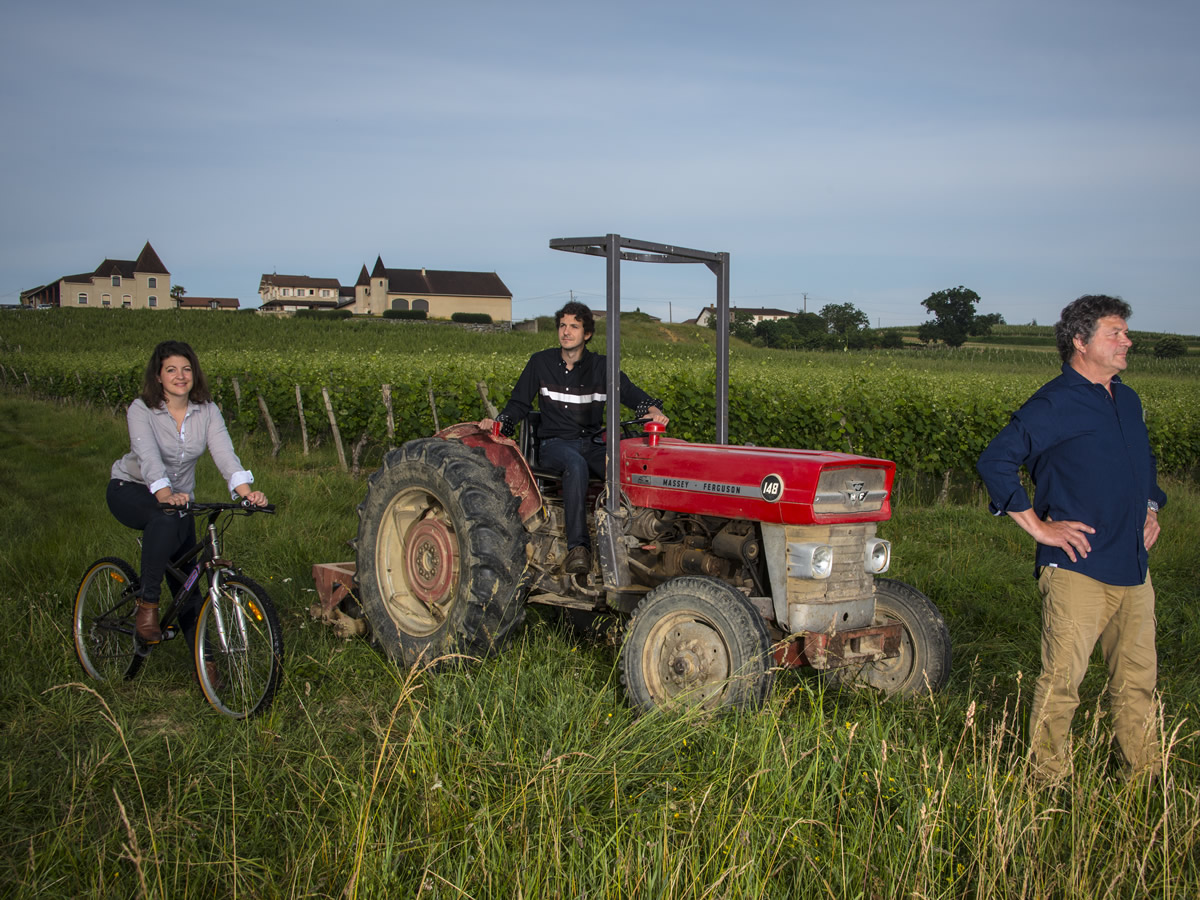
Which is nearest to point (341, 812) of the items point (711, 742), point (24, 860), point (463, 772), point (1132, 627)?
point (463, 772)

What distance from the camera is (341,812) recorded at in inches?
107

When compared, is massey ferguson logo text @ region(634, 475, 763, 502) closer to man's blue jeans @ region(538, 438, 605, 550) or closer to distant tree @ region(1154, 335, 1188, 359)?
man's blue jeans @ region(538, 438, 605, 550)

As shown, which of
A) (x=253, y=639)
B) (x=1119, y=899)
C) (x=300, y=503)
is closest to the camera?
(x=1119, y=899)

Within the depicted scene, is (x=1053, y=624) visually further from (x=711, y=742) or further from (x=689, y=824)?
(x=689, y=824)

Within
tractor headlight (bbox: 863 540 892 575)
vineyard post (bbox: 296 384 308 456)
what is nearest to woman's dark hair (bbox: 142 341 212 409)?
tractor headlight (bbox: 863 540 892 575)

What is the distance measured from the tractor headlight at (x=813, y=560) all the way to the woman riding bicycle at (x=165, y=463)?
2402 millimetres

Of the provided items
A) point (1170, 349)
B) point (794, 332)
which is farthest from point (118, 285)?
point (1170, 349)

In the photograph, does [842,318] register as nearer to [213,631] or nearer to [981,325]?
[981,325]

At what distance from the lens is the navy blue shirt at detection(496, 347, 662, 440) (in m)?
5.05

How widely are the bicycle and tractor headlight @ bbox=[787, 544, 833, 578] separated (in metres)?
2.22

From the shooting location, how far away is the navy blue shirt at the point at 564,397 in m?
5.05

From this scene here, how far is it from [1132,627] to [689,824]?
1.78 metres

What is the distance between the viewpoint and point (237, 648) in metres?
4.17

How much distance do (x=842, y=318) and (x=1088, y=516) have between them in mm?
73383
